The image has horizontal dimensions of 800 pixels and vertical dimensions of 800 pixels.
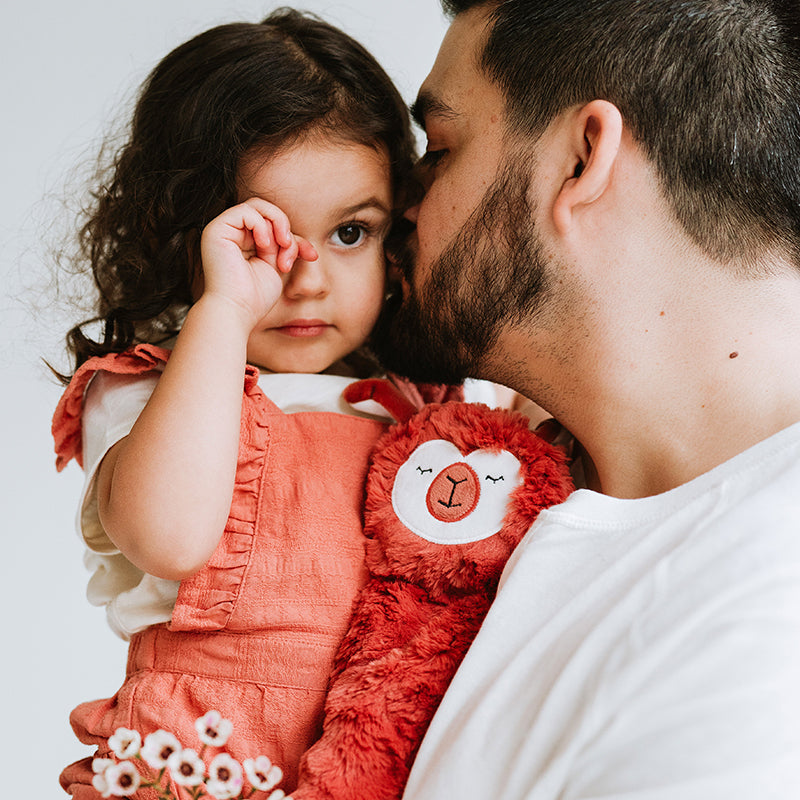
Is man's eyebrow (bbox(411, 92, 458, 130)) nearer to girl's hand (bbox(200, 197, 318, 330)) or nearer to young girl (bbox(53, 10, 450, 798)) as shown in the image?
young girl (bbox(53, 10, 450, 798))

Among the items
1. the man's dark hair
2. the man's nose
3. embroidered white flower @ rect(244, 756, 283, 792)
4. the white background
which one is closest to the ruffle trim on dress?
embroidered white flower @ rect(244, 756, 283, 792)

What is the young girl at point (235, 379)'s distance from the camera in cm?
110

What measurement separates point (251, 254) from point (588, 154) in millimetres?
470

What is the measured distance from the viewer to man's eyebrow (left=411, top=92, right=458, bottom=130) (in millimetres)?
1289

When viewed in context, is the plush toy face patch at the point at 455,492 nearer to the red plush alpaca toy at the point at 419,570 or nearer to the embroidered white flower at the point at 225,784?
the red plush alpaca toy at the point at 419,570

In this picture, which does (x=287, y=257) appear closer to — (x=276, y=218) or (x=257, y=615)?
(x=276, y=218)

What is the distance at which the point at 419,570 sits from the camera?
1.13 metres

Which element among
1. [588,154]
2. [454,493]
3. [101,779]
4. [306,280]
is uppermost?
[588,154]

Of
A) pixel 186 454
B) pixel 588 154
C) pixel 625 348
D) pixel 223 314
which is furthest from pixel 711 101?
pixel 186 454

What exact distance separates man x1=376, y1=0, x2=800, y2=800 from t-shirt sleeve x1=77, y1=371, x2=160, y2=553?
1.23 feet

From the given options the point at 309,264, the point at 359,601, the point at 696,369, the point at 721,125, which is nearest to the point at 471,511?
the point at 359,601

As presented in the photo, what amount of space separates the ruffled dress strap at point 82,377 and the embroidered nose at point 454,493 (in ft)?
1.30

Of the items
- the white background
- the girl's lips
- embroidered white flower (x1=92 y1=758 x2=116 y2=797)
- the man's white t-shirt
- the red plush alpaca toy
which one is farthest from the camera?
the white background

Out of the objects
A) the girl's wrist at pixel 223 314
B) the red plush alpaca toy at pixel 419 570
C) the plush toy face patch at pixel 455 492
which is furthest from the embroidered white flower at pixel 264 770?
the girl's wrist at pixel 223 314
